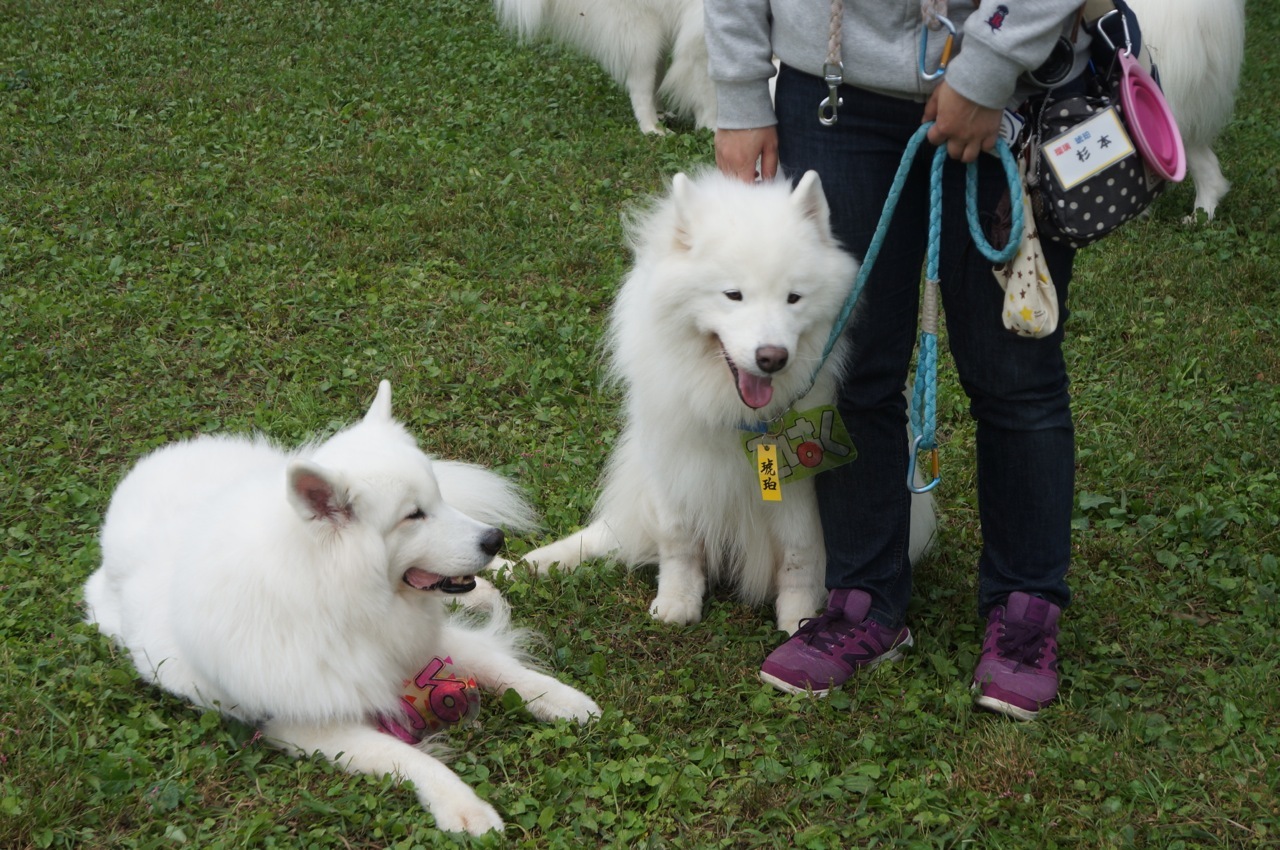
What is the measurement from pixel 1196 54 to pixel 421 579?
4650mm

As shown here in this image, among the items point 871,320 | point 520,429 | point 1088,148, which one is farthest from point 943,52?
point 520,429

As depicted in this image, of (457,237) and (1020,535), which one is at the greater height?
(1020,535)

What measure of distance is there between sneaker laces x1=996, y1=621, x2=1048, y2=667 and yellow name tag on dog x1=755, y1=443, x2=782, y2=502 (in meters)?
0.66

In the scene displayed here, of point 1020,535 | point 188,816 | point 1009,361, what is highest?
point 1009,361

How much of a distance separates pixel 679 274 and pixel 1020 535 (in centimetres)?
106

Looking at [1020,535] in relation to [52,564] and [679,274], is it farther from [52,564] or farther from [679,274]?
[52,564]

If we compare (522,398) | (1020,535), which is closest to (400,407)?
(522,398)

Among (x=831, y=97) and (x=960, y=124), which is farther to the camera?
(x=831, y=97)

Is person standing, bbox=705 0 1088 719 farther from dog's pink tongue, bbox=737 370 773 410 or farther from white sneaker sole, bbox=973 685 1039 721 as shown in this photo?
dog's pink tongue, bbox=737 370 773 410

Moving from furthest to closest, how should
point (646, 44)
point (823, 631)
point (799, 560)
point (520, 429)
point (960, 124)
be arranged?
point (646, 44)
point (520, 429)
point (799, 560)
point (823, 631)
point (960, 124)

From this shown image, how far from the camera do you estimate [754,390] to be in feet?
9.20

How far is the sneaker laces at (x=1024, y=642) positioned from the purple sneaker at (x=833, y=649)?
0.31 m

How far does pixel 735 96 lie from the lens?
2.69 m

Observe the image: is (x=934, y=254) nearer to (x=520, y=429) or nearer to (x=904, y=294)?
(x=904, y=294)
